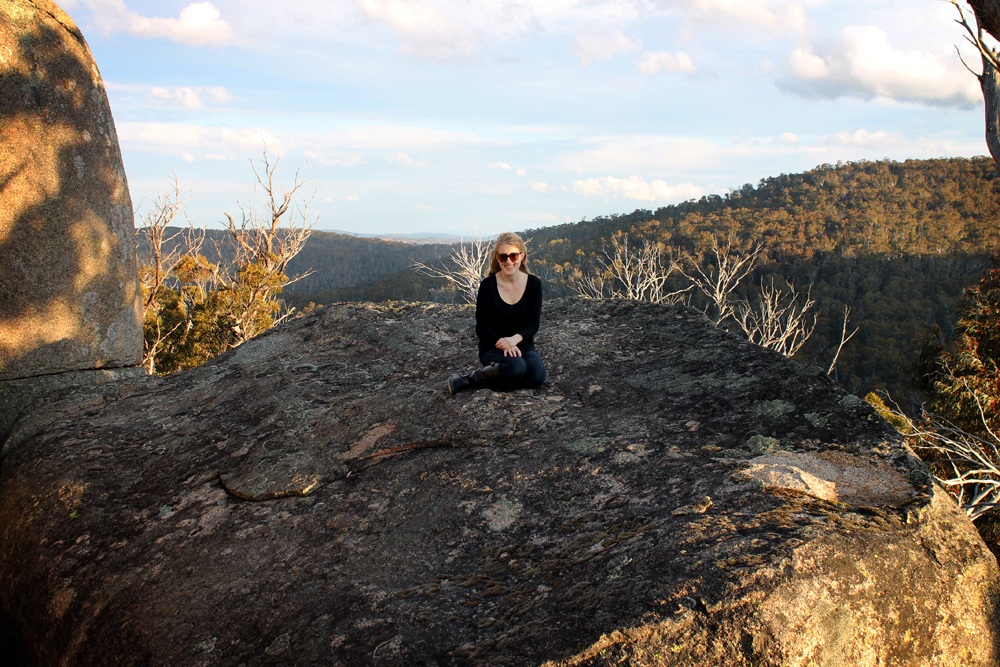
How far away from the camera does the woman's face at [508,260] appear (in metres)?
3.76

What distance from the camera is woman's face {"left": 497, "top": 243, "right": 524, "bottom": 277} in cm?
376

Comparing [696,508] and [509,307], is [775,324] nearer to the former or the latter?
[509,307]

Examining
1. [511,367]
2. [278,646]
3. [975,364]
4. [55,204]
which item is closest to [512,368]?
[511,367]

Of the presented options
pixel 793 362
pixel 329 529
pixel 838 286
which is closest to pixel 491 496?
pixel 329 529

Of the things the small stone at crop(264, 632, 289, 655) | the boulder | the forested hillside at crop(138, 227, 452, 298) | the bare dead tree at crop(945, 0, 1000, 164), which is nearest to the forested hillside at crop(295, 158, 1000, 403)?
the bare dead tree at crop(945, 0, 1000, 164)

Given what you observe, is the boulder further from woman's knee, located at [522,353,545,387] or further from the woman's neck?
woman's knee, located at [522,353,545,387]

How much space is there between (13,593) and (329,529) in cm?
158

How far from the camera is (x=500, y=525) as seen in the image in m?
2.39

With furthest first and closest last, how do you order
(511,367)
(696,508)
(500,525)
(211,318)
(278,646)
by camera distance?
1. (211,318)
2. (511,367)
3. (500,525)
4. (696,508)
5. (278,646)

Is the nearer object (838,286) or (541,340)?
(541,340)

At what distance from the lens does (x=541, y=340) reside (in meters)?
4.49

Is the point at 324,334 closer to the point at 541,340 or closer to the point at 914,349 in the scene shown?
the point at 541,340

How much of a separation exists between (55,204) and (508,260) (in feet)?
11.8

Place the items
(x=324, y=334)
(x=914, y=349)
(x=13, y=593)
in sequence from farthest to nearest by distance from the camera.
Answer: (x=914, y=349) → (x=324, y=334) → (x=13, y=593)
